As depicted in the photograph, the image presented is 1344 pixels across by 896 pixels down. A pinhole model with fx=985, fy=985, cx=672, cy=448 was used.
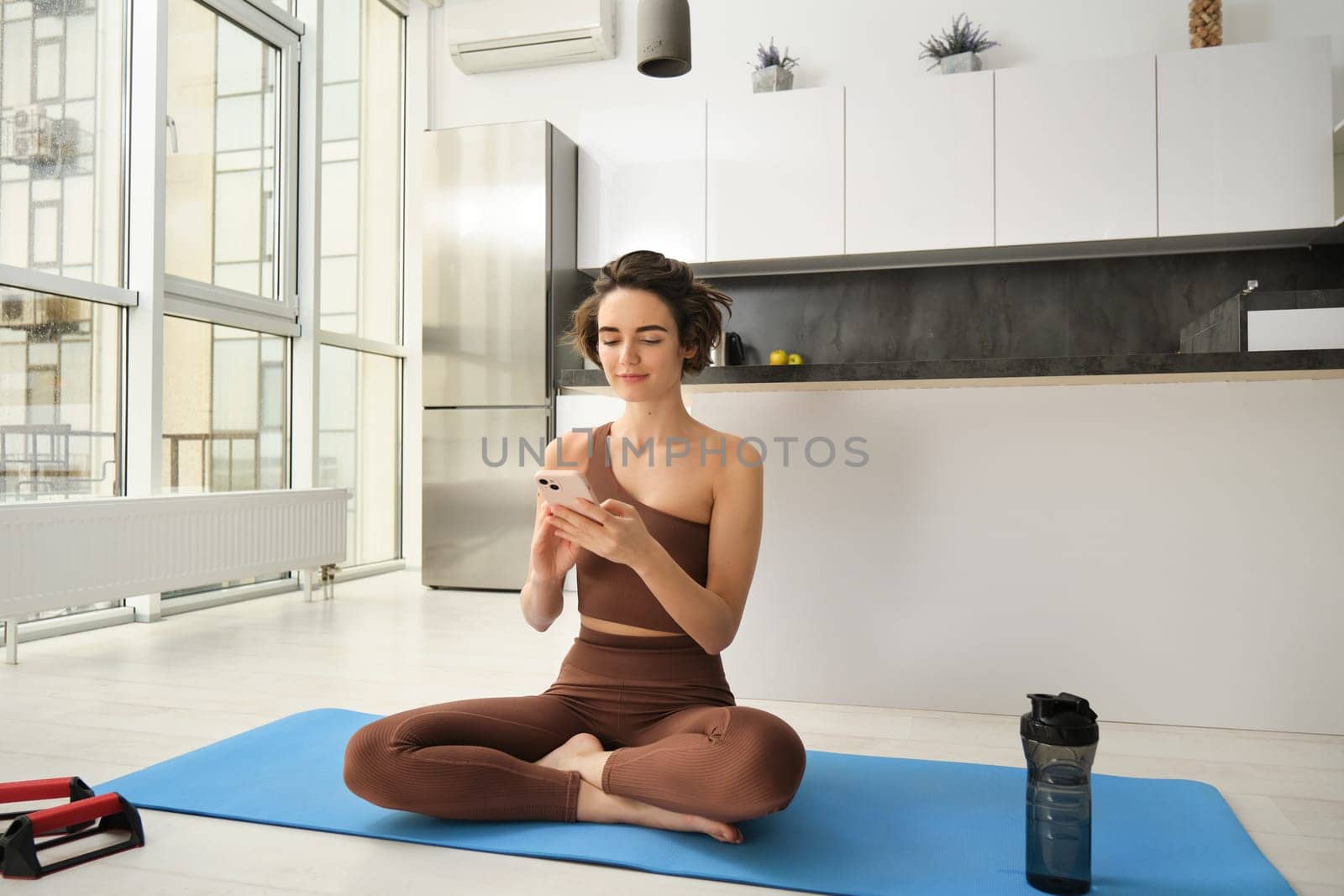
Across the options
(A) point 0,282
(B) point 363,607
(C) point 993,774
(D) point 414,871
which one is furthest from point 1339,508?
(A) point 0,282

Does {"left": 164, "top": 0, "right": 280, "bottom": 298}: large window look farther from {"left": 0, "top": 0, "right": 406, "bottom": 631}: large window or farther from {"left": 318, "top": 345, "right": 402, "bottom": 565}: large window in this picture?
{"left": 318, "top": 345, "right": 402, "bottom": 565}: large window

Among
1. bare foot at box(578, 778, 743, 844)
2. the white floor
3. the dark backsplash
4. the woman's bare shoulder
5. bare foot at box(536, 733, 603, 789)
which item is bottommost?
the white floor

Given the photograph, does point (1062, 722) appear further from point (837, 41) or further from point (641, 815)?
point (837, 41)

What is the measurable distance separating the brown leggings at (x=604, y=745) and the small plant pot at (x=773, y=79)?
3537 mm

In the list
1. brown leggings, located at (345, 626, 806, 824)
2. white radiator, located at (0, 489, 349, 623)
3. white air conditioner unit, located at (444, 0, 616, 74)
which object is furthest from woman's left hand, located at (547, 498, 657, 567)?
white air conditioner unit, located at (444, 0, 616, 74)

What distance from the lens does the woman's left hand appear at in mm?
1490

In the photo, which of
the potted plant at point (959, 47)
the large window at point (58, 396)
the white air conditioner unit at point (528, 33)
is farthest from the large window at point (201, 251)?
the potted plant at point (959, 47)

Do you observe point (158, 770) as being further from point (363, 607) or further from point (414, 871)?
point (363, 607)

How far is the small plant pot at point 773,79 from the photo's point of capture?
15.1 ft

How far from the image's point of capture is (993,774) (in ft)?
6.30

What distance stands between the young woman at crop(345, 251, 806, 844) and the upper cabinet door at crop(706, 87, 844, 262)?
2660 millimetres

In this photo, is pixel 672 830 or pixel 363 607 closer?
pixel 672 830

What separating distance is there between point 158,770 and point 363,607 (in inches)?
89.9

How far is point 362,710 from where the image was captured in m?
2.42
